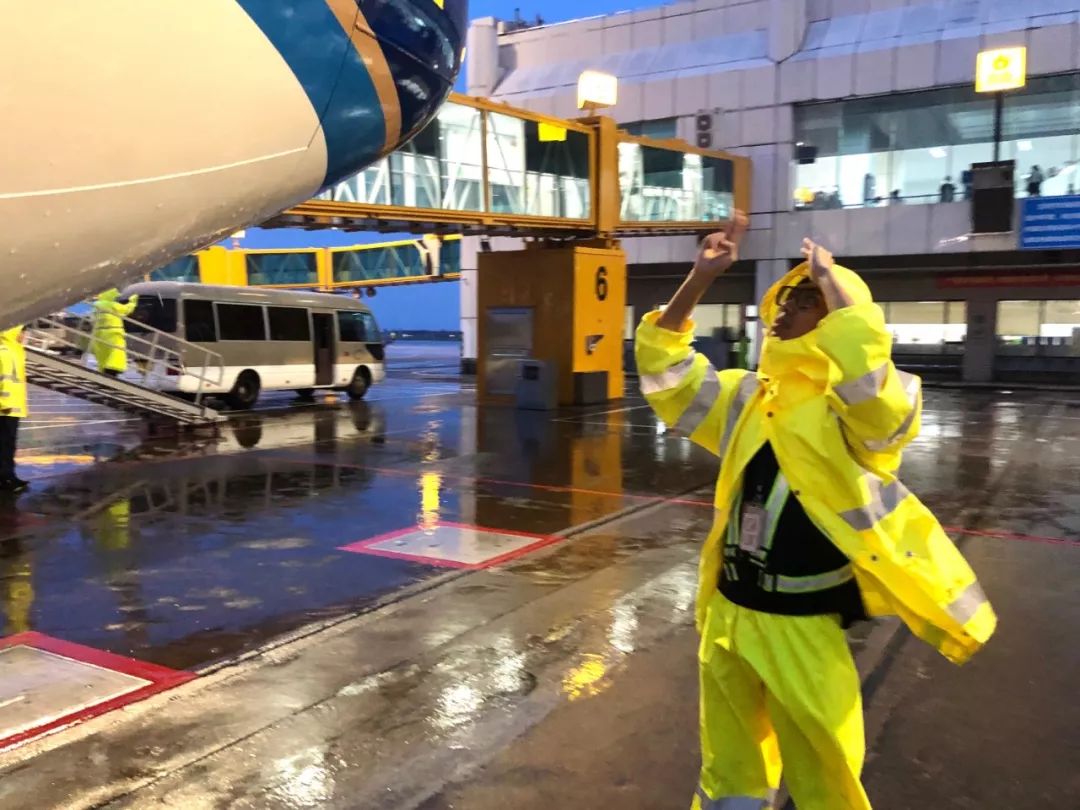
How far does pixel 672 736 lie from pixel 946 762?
1077 millimetres

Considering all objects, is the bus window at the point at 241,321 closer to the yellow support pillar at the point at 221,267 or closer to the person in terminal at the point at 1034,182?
the yellow support pillar at the point at 221,267

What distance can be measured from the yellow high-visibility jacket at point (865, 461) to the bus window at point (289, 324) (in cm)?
1749

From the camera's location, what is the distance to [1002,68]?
21.7 m

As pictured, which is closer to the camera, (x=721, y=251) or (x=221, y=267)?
(x=721, y=251)

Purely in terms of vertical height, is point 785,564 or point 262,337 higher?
point 262,337

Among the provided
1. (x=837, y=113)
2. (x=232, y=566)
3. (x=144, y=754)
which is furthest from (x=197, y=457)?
(x=837, y=113)

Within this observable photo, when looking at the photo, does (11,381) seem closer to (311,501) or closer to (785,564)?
(311,501)

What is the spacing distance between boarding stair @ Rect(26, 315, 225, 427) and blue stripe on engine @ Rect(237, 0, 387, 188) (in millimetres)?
11251

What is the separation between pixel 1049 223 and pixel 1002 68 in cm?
491

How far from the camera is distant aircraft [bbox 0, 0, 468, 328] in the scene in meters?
1.70

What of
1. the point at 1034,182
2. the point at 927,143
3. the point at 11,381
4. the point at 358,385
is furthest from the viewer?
the point at 927,143

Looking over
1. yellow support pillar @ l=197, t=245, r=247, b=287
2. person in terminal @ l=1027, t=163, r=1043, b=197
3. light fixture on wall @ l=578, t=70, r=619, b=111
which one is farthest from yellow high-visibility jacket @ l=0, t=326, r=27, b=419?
yellow support pillar @ l=197, t=245, r=247, b=287

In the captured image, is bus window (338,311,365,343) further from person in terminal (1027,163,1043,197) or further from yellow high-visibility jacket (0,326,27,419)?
person in terminal (1027,163,1043,197)

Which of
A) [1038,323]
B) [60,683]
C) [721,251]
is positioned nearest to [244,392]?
[60,683]
